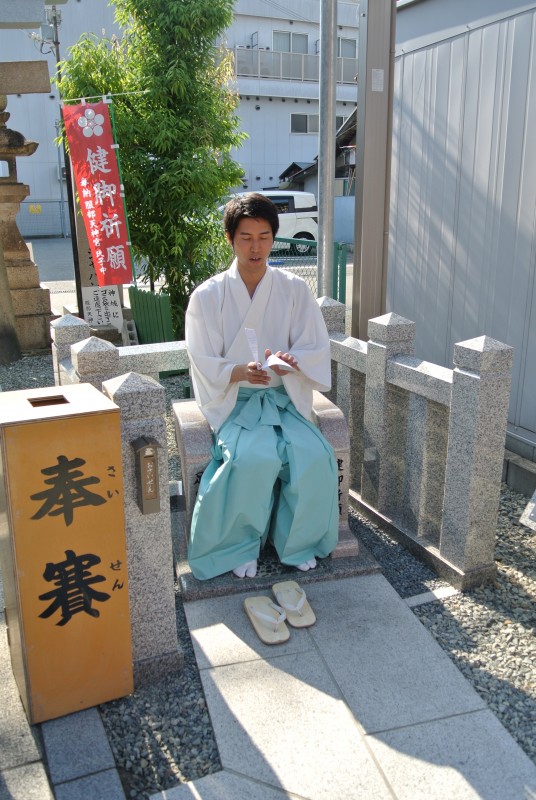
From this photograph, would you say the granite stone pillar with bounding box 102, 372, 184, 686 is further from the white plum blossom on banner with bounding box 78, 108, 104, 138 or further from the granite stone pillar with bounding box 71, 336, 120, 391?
the white plum blossom on banner with bounding box 78, 108, 104, 138

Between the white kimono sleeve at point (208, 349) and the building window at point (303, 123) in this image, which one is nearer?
the white kimono sleeve at point (208, 349)

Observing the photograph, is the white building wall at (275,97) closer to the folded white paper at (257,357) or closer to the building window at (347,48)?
the building window at (347,48)

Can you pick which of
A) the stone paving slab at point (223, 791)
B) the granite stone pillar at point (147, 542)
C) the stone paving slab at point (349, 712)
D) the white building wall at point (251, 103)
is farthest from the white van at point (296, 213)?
the stone paving slab at point (223, 791)

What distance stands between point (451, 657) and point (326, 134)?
3348 mm

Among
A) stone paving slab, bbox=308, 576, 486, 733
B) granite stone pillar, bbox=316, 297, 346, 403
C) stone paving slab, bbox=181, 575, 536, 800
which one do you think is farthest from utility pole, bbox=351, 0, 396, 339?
stone paving slab, bbox=181, 575, 536, 800

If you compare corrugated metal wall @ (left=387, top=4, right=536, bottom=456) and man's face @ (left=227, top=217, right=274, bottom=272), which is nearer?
man's face @ (left=227, top=217, right=274, bottom=272)

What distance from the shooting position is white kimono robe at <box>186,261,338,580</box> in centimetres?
331

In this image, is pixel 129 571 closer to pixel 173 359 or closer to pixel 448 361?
pixel 173 359

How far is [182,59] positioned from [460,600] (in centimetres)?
678

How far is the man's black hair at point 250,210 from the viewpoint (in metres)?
3.37

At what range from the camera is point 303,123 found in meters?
29.5

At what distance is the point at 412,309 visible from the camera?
5793mm

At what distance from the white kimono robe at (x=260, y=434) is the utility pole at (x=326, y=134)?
1.29m

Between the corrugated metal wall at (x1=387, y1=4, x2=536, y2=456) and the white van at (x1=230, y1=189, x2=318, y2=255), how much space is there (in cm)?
1461
